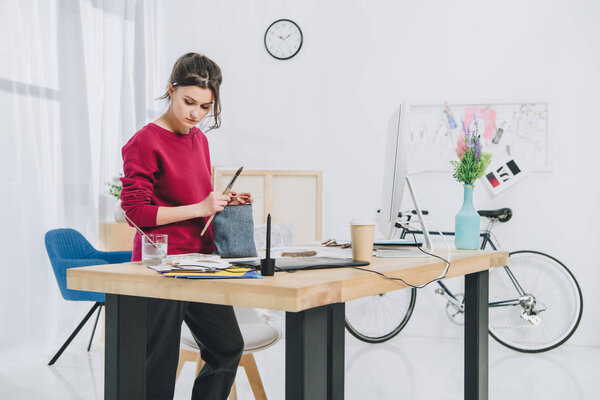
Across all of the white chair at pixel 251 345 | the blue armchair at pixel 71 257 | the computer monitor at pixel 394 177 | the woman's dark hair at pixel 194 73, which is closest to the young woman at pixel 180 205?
the woman's dark hair at pixel 194 73

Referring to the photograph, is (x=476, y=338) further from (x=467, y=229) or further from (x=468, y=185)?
(x=468, y=185)

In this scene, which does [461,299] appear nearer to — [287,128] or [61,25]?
[287,128]

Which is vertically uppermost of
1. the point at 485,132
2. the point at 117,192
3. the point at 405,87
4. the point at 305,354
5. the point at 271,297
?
the point at 405,87

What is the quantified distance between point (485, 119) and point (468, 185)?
2017 millimetres

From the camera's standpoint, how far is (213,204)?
1397mm

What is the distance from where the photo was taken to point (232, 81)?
4.18m

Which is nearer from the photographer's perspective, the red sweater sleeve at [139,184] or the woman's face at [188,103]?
the red sweater sleeve at [139,184]

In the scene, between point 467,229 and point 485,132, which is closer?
point 467,229

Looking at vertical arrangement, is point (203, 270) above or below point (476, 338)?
above

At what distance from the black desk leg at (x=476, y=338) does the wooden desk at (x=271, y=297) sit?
196 millimetres

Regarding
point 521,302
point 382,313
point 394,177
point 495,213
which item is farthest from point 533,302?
point 394,177

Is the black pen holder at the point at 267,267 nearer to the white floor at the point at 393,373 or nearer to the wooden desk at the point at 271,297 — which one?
the wooden desk at the point at 271,297

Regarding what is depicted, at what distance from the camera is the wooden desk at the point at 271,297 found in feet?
3.23

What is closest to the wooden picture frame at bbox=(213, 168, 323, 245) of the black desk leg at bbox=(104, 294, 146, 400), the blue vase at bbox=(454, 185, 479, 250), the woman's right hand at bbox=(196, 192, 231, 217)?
the blue vase at bbox=(454, 185, 479, 250)
